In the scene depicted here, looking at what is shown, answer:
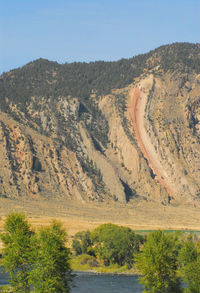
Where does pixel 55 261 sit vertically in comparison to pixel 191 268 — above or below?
above

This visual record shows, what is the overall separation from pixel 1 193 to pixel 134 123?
47.6 metres

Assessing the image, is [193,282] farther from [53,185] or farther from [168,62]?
[168,62]

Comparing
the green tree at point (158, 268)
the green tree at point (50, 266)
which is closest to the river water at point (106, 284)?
the green tree at point (158, 268)

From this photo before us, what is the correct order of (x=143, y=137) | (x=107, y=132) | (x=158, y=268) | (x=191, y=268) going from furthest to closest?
(x=107, y=132) < (x=143, y=137) < (x=191, y=268) < (x=158, y=268)

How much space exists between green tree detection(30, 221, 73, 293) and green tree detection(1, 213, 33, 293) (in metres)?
1.99

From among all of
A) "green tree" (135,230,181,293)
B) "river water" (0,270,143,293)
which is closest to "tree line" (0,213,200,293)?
"green tree" (135,230,181,293)

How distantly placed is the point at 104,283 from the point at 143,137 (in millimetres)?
86602

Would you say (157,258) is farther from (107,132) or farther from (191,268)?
(107,132)

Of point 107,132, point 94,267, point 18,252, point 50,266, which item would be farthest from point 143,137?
point 50,266

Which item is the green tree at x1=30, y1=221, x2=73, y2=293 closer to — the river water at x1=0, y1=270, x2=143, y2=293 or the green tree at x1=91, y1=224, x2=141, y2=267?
the river water at x1=0, y1=270, x2=143, y2=293

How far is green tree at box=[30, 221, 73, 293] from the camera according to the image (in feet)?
161

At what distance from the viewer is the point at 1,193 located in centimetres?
13075

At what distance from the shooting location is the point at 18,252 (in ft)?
179

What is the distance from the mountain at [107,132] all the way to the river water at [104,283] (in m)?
55.0
